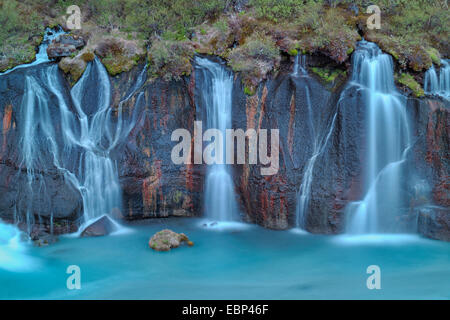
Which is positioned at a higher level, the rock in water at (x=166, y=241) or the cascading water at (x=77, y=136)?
the cascading water at (x=77, y=136)

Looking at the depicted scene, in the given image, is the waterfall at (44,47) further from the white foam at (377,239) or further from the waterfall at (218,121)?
the white foam at (377,239)

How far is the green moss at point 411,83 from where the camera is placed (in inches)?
410

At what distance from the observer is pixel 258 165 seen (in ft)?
35.6

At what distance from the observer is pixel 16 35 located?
13742 mm

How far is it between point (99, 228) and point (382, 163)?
7355 mm

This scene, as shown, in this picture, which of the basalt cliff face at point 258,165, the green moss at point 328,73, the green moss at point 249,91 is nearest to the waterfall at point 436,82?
the basalt cliff face at point 258,165

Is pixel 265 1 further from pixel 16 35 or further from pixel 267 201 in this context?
pixel 16 35

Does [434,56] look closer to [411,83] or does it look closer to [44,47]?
[411,83]

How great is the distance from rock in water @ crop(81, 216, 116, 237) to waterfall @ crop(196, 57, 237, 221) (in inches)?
106

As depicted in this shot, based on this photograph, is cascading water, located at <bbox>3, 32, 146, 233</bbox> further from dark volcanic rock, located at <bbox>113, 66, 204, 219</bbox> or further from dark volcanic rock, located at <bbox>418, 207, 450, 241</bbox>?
dark volcanic rock, located at <bbox>418, 207, 450, 241</bbox>

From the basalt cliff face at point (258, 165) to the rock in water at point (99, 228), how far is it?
47cm

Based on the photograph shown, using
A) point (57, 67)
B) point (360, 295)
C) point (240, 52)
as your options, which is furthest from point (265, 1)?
point (360, 295)

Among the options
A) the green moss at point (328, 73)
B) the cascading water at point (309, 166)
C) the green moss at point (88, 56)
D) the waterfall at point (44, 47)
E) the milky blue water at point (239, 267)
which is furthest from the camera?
the waterfall at point (44, 47)

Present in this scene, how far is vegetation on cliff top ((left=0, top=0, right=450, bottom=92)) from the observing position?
1104 cm
